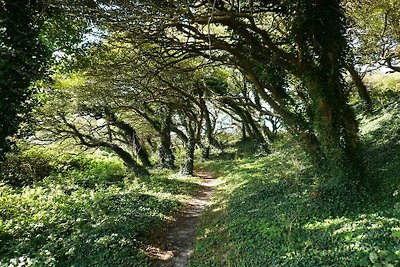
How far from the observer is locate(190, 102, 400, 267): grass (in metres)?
5.51

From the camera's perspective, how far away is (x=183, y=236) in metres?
9.63

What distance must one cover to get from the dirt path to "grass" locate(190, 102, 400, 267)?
0.30m

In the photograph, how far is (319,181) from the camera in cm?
943

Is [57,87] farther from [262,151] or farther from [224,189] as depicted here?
[262,151]

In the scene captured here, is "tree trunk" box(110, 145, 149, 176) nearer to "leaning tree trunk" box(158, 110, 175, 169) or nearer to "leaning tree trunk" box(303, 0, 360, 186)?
"leaning tree trunk" box(158, 110, 175, 169)

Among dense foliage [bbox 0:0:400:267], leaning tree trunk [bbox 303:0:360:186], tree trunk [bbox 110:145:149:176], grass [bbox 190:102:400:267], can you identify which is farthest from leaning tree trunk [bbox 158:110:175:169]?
leaning tree trunk [bbox 303:0:360:186]

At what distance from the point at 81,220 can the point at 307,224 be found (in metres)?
6.06

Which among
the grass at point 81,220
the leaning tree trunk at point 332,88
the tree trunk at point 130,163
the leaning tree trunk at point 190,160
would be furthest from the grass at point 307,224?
the leaning tree trunk at point 190,160

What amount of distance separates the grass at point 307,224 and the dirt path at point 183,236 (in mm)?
296

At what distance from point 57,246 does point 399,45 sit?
57.3 feet

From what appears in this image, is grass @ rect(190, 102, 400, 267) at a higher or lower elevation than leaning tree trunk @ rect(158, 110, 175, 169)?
lower

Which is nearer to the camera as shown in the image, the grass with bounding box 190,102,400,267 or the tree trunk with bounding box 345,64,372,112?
the grass with bounding box 190,102,400,267

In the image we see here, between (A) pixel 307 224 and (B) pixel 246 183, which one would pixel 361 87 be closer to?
(B) pixel 246 183

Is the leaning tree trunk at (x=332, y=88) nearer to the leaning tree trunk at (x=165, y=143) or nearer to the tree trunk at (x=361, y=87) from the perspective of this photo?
the tree trunk at (x=361, y=87)
